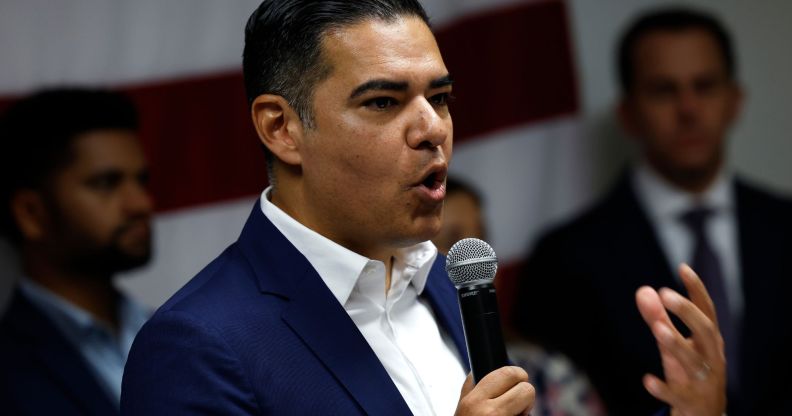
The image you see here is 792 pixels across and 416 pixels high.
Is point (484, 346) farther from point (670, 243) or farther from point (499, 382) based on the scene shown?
point (670, 243)

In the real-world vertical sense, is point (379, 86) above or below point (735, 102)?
above

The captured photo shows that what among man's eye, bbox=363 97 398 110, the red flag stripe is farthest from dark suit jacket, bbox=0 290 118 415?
man's eye, bbox=363 97 398 110

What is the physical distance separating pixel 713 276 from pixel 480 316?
193 cm

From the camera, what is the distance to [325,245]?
5.11 feet

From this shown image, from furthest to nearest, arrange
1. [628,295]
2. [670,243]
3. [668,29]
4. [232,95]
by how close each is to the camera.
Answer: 1. [668,29]
2. [670,243]
3. [628,295]
4. [232,95]

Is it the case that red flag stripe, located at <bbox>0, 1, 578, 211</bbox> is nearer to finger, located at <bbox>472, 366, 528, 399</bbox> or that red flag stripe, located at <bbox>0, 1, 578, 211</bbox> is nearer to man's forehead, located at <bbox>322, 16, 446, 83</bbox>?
man's forehead, located at <bbox>322, 16, 446, 83</bbox>

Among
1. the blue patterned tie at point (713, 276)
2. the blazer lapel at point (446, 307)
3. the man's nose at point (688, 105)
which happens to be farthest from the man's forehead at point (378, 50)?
the man's nose at point (688, 105)

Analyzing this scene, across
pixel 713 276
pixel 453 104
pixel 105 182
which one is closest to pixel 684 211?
pixel 713 276

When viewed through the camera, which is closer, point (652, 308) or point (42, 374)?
point (652, 308)

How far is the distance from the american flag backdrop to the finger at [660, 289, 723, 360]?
148cm

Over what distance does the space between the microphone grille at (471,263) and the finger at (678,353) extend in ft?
1.07

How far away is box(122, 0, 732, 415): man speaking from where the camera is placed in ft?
4.64

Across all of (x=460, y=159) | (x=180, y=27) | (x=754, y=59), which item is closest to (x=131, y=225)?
(x=180, y=27)

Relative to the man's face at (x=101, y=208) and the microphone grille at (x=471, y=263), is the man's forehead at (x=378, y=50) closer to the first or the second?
the microphone grille at (x=471, y=263)
